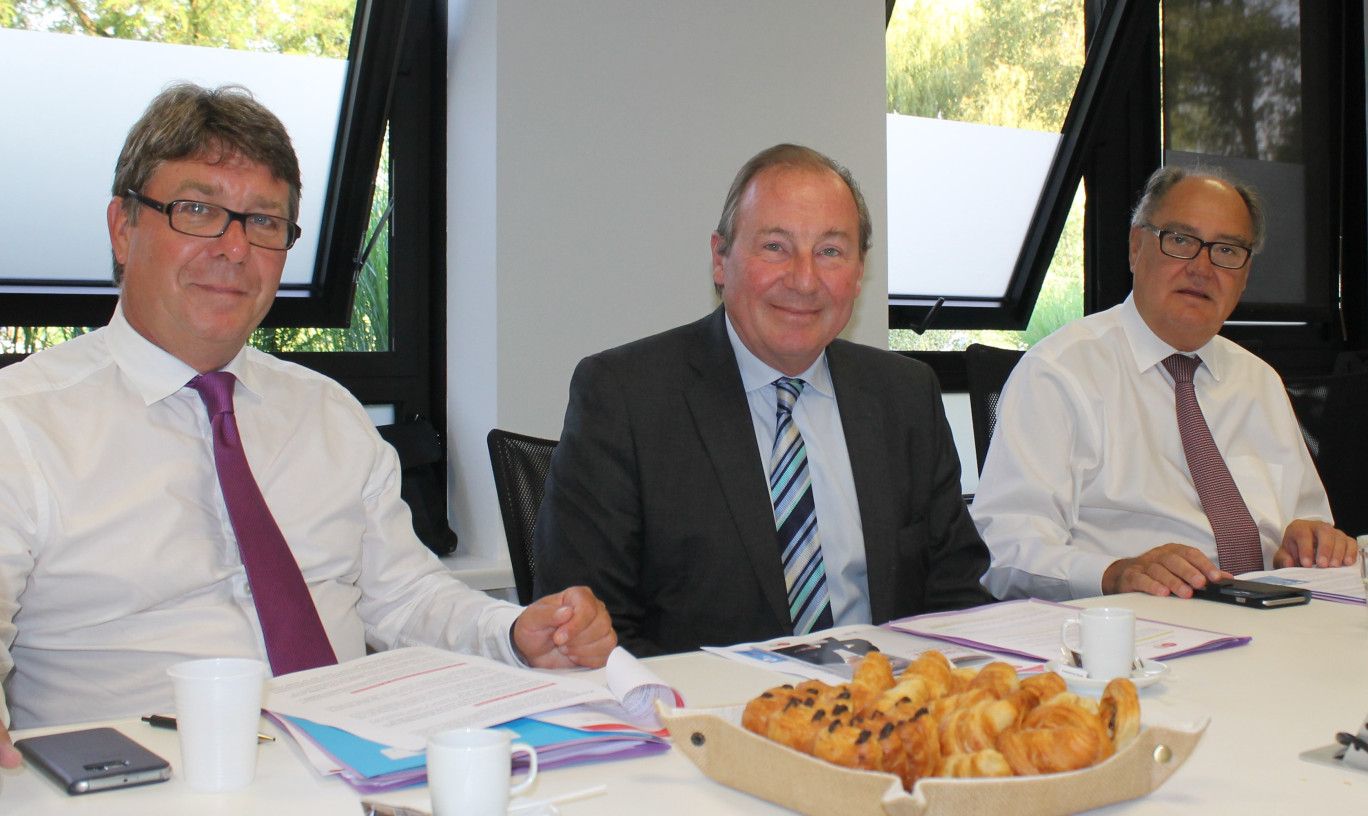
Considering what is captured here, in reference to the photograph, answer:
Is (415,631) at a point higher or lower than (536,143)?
lower

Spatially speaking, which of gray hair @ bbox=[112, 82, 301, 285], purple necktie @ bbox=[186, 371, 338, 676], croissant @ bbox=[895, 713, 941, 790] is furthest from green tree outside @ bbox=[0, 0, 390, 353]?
croissant @ bbox=[895, 713, 941, 790]

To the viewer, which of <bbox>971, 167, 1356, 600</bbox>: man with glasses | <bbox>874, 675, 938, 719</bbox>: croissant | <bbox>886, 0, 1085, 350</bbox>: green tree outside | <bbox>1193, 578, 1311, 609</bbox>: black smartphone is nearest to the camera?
<bbox>874, 675, 938, 719</bbox>: croissant

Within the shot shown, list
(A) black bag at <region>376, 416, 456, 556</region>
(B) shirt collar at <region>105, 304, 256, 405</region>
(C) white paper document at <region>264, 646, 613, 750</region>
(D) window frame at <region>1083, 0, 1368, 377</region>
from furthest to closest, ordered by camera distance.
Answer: (D) window frame at <region>1083, 0, 1368, 377</region>, (A) black bag at <region>376, 416, 456, 556</region>, (B) shirt collar at <region>105, 304, 256, 405</region>, (C) white paper document at <region>264, 646, 613, 750</region>

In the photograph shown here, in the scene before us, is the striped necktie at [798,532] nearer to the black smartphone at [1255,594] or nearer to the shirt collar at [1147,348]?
the black smartphone at [1255,594]

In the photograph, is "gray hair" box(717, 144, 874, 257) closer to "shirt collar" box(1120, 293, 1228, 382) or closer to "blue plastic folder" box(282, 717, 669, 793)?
"shirt collar" box(1120, 293, 1228, 382)

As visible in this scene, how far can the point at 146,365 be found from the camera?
1600mm

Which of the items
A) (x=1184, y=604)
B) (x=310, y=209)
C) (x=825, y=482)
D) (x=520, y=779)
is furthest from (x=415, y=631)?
(x=310, y=209)

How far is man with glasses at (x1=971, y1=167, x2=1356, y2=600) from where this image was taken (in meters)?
2.26

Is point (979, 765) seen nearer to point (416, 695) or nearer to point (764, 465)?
point (416, 695)

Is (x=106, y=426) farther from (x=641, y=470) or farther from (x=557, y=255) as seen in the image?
(x=557, y=255)

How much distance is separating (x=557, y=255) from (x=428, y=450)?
2.02 feet

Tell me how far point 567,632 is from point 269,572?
0.45 meters

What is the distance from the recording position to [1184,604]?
1778mm

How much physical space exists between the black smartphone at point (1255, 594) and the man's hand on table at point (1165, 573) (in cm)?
2
